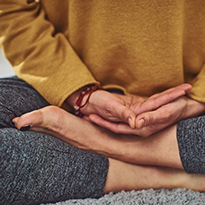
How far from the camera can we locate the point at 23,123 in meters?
0.60

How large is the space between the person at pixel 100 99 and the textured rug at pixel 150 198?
0.08 feet

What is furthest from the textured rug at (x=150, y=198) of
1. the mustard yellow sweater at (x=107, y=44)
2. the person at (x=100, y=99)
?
the mustard yellow sweater at (x=107, y=44)

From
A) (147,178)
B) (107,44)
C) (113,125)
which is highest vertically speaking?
(107,44)

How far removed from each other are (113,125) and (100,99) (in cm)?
8

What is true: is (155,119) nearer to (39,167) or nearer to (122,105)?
(122,105)

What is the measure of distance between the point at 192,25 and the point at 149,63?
0.52 feet

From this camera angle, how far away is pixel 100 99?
695 millimetres

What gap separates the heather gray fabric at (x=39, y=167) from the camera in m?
0.51

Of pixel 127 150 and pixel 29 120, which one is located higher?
pixel 29 120

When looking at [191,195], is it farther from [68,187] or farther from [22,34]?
[22,34]

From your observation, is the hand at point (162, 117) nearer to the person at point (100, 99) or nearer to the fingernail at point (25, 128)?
the person at point (100, 99)

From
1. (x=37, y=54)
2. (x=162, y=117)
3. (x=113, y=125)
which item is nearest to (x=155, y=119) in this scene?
(x=162, y=117)

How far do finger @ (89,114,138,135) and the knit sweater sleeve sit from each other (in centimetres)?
10

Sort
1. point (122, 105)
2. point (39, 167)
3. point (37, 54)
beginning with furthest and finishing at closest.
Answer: point (37, 54) < point (122, 105) < point (39, 167)
